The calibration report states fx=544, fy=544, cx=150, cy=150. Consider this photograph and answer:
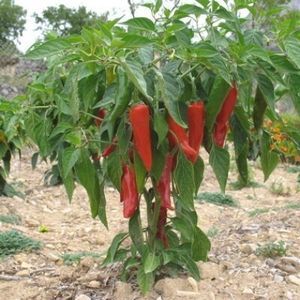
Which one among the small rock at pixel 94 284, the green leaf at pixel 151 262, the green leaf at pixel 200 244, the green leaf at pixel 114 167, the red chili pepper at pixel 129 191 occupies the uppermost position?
the green leaf at pixel 114 167

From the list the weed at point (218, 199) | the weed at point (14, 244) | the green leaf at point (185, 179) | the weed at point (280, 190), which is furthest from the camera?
the weed at point (280, 190)

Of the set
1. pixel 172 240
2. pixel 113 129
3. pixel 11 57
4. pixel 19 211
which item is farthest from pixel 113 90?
pixel 11 57

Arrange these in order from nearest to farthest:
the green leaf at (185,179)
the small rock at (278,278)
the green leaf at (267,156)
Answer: the green leaf at (185,179) → the green leaf at (267,156) → the small rock at (278,278)

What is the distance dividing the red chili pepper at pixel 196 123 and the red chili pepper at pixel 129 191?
0.66 ft

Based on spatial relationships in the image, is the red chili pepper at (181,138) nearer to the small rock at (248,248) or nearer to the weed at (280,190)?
the small rock at (248,248)

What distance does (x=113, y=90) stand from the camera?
1408 mm

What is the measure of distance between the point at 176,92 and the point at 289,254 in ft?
3.44

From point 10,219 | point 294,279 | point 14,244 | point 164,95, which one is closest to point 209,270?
point 294,279

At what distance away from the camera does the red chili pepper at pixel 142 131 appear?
1.38 metres

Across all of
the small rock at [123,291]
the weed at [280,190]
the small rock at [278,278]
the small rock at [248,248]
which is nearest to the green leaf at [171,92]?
the small rock at [123,291]

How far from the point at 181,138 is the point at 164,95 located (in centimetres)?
20

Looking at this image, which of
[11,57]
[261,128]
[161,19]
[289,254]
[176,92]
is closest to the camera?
[176,92]

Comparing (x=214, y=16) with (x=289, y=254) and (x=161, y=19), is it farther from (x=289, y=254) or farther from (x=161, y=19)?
(x=289, y=254)

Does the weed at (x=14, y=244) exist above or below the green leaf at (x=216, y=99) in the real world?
below
